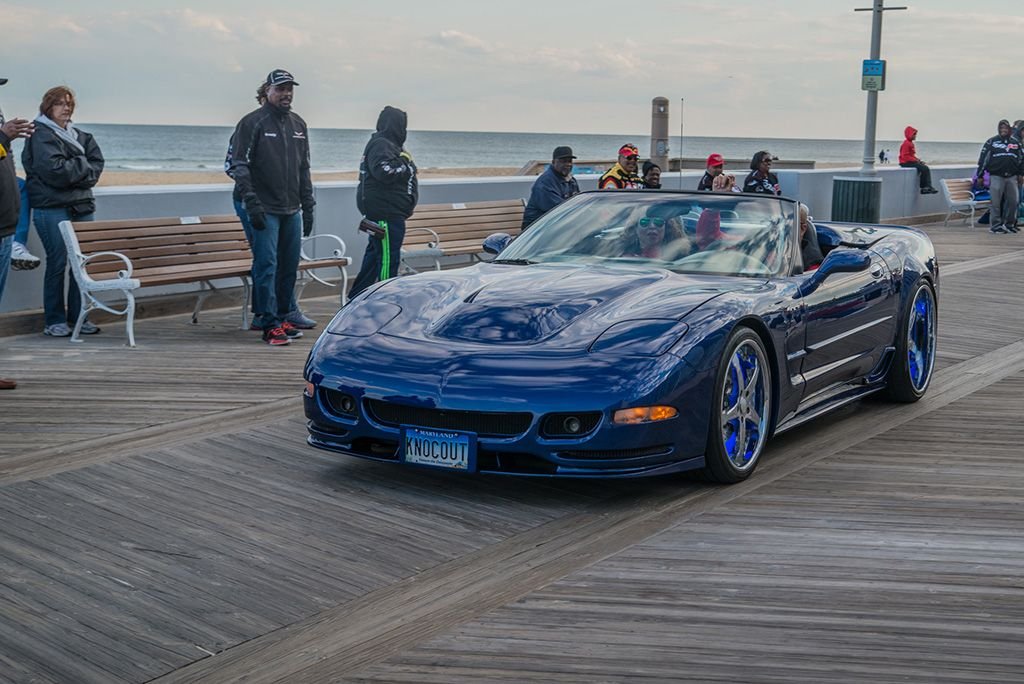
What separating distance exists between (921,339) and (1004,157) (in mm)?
16378

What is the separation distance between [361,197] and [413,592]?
25.0ft

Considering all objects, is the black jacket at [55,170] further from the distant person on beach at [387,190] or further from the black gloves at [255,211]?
the distant person on beach at [387,190]

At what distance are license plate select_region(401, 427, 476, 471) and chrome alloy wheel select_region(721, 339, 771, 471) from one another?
117 cm

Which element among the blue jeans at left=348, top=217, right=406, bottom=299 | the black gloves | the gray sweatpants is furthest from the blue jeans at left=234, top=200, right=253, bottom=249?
the gray sweatpants

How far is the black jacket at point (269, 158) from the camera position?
10.4 m

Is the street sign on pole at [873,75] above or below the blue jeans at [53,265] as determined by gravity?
above

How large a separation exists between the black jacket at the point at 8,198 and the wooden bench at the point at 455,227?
4786 millimetres

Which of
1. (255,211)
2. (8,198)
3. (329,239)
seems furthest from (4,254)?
(329,239)

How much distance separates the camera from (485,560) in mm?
5301

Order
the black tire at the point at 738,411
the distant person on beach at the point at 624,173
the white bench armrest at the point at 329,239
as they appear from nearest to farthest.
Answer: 1. the black tire at the point at 738,411
2. the white bench armrest at the point at 329,239
3. the distant person on beach at the point at 624,173

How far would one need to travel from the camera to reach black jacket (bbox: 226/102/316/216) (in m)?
10.4

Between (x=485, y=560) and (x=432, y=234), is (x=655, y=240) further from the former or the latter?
(x=432, y=234)

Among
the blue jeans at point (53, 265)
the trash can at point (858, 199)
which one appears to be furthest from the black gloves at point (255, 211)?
the trash can at point (858, 199)

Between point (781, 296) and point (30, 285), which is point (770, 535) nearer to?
point (781, 296)
